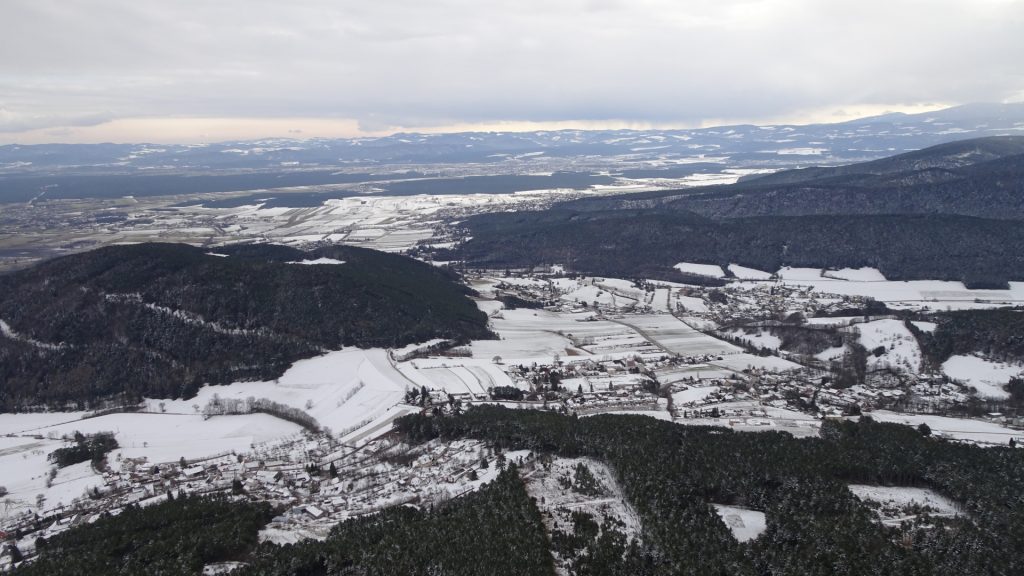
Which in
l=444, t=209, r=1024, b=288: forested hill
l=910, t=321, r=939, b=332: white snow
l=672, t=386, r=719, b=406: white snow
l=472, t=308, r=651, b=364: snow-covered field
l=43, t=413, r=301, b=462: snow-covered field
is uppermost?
l=444, t=209, r=1024, b=288: forested hill

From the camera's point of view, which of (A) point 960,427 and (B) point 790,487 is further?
(A) point 960,427

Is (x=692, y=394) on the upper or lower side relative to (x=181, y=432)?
upper

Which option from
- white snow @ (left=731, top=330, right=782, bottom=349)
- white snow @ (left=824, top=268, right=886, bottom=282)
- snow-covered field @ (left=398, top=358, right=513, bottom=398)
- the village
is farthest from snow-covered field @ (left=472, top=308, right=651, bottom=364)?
white snow @ (left=824, top=268, right=886, bottom=282)

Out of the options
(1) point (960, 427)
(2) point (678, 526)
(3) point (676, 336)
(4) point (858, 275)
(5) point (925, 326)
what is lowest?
(3) point (676, 336)

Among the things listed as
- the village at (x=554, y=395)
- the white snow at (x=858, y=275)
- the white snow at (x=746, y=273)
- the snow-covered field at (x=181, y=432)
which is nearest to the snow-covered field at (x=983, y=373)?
the village at (x=554, y=395)

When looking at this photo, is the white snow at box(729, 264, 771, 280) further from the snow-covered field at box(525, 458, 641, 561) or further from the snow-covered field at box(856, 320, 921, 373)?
the snow-covered field at box(525, 458, 641, 561)

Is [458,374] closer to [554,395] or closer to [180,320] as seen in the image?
[554,395]

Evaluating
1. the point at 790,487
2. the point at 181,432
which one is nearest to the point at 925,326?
Result: the point at 790,487
